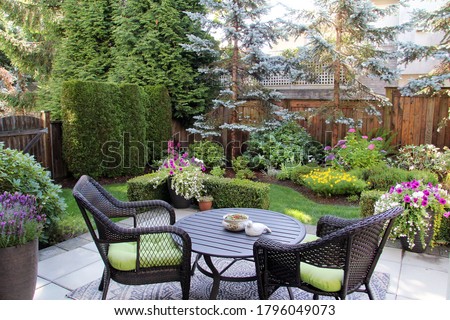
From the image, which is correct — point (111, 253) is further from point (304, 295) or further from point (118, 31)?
point (118, 31)

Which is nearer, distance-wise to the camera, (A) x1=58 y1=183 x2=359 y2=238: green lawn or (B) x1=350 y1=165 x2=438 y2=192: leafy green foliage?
(A) x1=58 y1=183 x2=359 y2=238: green lawn

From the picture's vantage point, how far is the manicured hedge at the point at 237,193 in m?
5.13

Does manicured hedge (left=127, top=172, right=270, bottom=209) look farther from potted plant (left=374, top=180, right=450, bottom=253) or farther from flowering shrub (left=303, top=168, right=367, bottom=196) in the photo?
potted plant (left=374, top=180, right=450, bottom=253)

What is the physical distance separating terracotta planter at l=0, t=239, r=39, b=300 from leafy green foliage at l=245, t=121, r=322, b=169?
5.92 m

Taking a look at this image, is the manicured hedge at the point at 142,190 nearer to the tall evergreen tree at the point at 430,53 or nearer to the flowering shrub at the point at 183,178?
the flowering shrub at the point at 183,178

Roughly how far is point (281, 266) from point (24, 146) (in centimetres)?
552

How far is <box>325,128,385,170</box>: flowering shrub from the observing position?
6.81 meters

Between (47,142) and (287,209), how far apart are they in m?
4.72

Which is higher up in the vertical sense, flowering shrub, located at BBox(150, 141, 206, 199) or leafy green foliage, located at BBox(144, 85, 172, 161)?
leafy green foliage, located at BBox(144, 85, 172, 161)

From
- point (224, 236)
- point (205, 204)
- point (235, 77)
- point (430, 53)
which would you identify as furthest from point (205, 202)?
point (430, 53)

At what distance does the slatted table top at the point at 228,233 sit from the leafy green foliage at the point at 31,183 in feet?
5.32

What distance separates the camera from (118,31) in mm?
8727

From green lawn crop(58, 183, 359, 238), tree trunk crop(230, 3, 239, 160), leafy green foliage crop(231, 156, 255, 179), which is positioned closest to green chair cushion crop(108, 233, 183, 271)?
green lawn crop(58, 183, 359, 238)
